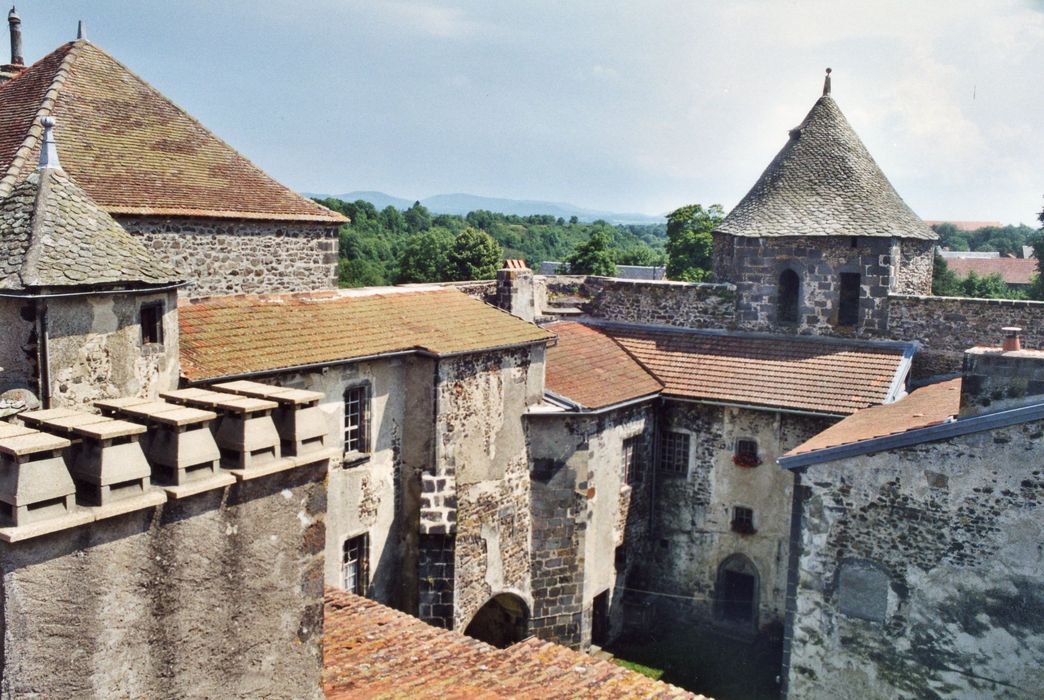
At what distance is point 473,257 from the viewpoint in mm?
66562

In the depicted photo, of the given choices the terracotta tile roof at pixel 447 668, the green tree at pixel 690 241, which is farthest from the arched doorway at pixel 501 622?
the green tree at pixel 690 241

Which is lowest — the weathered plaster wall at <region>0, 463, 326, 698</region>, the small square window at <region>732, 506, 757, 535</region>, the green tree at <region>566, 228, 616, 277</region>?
the small square window at <region>732, 506, 757, 535</region>

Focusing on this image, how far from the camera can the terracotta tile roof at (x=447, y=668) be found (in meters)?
9.56

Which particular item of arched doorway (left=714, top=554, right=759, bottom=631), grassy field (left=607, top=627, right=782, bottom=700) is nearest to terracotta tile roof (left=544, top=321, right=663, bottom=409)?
arched doorway (left=714, top=554, right=759, bottom=631)

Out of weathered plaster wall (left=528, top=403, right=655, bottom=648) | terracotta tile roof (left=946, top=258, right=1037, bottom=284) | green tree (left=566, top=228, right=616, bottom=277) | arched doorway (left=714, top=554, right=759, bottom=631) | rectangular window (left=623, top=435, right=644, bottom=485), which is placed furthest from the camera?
terracotta tile roof (left=946, top=258, right=1037, bottom=284)

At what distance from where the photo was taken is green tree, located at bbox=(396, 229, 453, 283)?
72062 mm

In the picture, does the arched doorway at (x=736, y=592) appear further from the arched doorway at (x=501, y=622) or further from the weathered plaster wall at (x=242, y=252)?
the weathered plaster wall at (x=242, y=252)

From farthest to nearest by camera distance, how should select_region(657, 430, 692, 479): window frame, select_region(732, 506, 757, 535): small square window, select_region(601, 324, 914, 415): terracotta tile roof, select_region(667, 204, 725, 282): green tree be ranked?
select_region(667, 204, 725, 282): green tree, select_region(657, 430, 692, 479): window frame, select_region(732, 506, 757, 535): small square window, select_region(601, 324, 914, 415): terracotta tile roof

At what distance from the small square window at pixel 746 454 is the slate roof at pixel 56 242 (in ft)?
53.1

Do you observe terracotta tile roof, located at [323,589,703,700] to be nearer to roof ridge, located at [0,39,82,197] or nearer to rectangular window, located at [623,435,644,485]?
roof ridge, located at [0,39,82,197]

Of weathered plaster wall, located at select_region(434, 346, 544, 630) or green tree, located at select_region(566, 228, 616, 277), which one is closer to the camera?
weathered plaster wall, located at select_region(434, 346, 544, 630)

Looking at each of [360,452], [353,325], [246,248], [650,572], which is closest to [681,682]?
[650,572]

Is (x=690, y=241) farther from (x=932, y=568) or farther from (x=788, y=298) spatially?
(x=932, y=568)

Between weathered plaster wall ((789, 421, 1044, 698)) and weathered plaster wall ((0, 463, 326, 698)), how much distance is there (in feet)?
38.6
